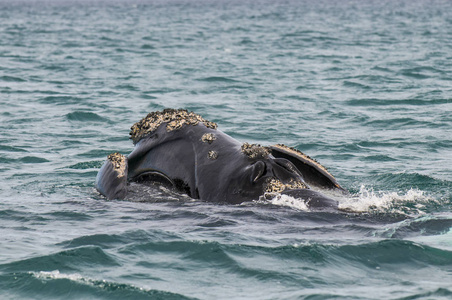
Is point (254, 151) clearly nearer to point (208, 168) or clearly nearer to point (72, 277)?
point (208, 168)

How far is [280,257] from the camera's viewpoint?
8.22 m

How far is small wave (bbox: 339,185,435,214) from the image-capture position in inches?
379

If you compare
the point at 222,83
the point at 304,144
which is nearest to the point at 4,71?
the point at 222,83

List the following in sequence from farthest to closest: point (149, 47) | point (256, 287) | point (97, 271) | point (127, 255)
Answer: point (149, 47)
point (127, 255)
point (97, 271)
point (256, 287)

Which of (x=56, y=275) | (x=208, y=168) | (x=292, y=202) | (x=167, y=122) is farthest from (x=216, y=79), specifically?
(x=56, y=275)

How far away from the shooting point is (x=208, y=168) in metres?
10.1

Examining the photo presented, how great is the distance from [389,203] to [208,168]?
246 centimetres

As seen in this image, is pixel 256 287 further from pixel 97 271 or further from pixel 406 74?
pixel 406 74

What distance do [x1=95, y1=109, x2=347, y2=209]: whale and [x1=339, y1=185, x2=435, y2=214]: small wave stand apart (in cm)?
25

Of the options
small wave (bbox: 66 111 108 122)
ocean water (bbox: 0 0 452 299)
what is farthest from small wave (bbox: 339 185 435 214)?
small wave (bbox: 66 111 108 122)

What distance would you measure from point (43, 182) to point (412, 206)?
20.3ft

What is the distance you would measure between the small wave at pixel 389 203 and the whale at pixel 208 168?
254mm

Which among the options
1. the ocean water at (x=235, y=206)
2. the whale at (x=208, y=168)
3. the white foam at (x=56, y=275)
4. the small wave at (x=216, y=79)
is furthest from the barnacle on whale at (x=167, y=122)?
the small wave at (x=216, y=79)

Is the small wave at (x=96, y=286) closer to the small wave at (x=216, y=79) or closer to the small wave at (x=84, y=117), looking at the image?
the small wave at (x=84, y=117)
